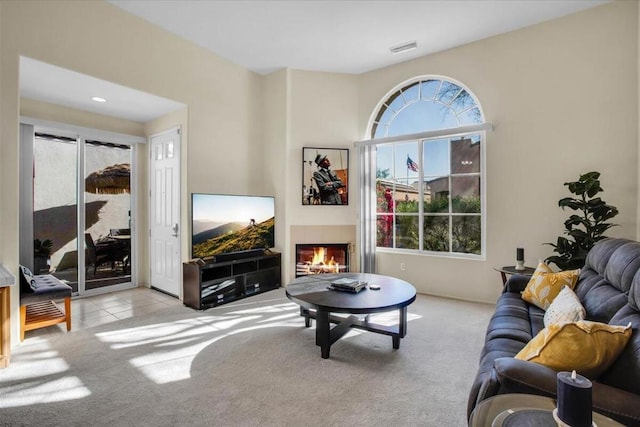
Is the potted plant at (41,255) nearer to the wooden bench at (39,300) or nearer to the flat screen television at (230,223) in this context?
the wooden bench at (39,300)

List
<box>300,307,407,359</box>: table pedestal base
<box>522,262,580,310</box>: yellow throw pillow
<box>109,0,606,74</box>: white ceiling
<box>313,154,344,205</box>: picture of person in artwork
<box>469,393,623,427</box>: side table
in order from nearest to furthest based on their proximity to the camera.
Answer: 1. <box>469,393,623,427</box>: side table
2. <box>522,262,580,310</box>: yellow throw pillow
3. <box>300,307,407,359</box>: table pedestal base
4. <box>109,0,606,74</box>: white ceiling
5. <box>313,154,344,205</box>: picture of person in artwork

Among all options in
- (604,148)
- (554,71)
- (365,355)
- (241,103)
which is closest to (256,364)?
(365,355)

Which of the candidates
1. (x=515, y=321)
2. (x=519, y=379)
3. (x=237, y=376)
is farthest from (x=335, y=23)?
(x=519, y=379)

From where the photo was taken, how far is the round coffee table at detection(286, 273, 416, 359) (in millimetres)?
2582

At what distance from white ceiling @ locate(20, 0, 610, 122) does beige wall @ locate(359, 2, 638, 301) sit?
248 millimetres

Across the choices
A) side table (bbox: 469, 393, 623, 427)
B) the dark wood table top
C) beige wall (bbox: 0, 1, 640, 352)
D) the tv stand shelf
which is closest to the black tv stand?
the tv stand shelf

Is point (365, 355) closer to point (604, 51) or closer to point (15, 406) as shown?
point (15, 406)

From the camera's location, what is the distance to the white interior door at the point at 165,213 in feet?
14.6

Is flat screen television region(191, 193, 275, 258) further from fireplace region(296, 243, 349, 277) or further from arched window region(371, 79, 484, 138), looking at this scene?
arched window region(371, 79, 484, 138)

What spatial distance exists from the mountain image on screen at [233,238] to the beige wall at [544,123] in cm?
231

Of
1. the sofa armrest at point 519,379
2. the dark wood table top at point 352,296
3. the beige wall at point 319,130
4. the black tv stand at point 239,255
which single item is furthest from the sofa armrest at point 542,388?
the beige wall at point 319,130

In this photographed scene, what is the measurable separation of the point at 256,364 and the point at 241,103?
12.3ft

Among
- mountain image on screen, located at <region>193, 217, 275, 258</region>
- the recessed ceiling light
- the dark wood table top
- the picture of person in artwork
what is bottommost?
the dark wood table top

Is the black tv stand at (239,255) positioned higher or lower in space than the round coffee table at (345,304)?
higher
